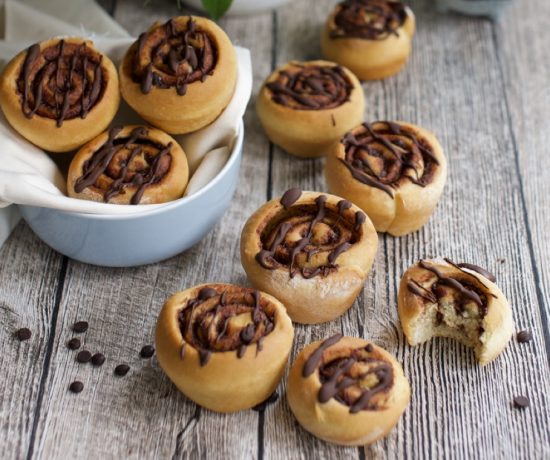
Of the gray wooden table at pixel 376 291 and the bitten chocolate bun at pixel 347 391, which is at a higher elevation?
the bitten chocolate bun at pixel 347 391

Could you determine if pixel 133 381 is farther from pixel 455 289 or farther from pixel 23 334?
pixel 455 289

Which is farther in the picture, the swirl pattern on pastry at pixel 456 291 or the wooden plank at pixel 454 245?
the swirl pattern on pastry at pixel 456 291

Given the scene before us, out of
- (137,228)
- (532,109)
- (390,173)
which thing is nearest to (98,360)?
(137,228)

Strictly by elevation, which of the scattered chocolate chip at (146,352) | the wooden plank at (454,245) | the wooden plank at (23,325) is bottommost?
the wooden plank at (23,325)

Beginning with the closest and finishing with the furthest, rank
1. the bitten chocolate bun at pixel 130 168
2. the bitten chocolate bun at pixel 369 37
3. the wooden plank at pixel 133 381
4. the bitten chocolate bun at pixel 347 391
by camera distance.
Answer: the bitten chocolate bun at pixel 347 391 → the wooden plank at pixel 133 381 → the bitten chocolate bun at pixel 130 168 → the bitten chocolate bun at pixel 369 37

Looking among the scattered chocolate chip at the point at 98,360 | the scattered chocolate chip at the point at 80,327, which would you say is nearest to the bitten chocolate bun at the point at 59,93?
the scattered chocolate chip at the point at 80,327

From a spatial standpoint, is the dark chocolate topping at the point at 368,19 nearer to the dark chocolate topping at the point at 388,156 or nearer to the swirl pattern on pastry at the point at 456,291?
the dark chocolate topping at the point at 388,156

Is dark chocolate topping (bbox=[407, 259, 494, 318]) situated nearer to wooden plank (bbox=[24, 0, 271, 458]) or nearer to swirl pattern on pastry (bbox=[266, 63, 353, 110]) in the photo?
wooden plank (bbox=[24, 0, 271, 458])
